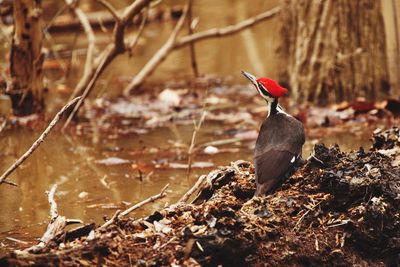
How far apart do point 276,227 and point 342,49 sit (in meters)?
4.53

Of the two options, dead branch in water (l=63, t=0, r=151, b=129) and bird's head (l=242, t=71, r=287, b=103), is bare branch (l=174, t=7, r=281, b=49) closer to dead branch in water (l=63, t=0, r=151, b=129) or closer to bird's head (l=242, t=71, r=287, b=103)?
dead branch in water (l=63, t=0, r=151, b=129)

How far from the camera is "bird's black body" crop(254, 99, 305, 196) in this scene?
395 centimetres

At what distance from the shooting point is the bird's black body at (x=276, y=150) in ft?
13.0

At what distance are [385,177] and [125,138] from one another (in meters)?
3.48

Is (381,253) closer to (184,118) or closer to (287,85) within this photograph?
(184,118)

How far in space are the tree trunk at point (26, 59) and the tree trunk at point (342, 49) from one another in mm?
2584

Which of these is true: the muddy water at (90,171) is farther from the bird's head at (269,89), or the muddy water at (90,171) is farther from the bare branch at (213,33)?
the bird's head at (269,89)

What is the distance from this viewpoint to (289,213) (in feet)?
12.3

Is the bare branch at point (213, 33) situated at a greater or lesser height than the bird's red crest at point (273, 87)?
lesser

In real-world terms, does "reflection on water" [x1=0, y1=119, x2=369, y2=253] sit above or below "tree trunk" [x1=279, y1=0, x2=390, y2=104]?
below

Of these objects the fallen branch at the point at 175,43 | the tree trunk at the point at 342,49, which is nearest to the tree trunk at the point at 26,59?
the fallen branch at the point at 175,43

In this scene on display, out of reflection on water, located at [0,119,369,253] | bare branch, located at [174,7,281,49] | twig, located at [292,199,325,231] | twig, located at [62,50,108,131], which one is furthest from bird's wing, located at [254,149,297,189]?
bare branch, located at [174,7,281,49]

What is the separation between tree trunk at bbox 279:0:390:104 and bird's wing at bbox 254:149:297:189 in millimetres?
3955

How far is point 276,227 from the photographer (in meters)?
3.62
